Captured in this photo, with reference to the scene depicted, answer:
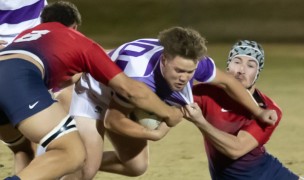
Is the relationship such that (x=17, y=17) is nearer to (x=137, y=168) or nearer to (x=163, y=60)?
(x=137, y=168)

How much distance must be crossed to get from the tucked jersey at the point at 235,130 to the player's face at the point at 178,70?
21.3 inches

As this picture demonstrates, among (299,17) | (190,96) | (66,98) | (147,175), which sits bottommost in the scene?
(299,17)

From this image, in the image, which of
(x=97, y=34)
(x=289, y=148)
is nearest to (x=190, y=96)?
(x=289, y=148)

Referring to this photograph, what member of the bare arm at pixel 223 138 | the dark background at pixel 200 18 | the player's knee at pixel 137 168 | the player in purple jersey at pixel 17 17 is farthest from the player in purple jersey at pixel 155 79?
the dark background at pixel 200 18

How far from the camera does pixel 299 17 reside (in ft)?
59.3

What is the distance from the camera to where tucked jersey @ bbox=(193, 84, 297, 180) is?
5680 millimetres

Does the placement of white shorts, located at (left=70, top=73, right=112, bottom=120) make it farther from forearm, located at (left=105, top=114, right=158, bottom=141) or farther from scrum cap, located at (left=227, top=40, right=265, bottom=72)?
scrum cap, located at (left=227, top=40, right=265, bottom=72)

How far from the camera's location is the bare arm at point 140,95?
5023 millimetres

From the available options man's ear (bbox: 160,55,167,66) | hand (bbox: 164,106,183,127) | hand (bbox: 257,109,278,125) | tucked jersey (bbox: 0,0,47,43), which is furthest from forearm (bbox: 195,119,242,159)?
tucked jersey (bbox: 0,0,47,43)

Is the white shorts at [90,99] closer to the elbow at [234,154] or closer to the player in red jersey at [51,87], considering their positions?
the player in red jersey at [51,87]

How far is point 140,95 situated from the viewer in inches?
199

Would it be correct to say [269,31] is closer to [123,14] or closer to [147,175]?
[123,14]

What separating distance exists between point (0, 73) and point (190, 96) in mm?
1317

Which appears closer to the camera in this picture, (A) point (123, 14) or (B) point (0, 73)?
(B) point (0, 73)
